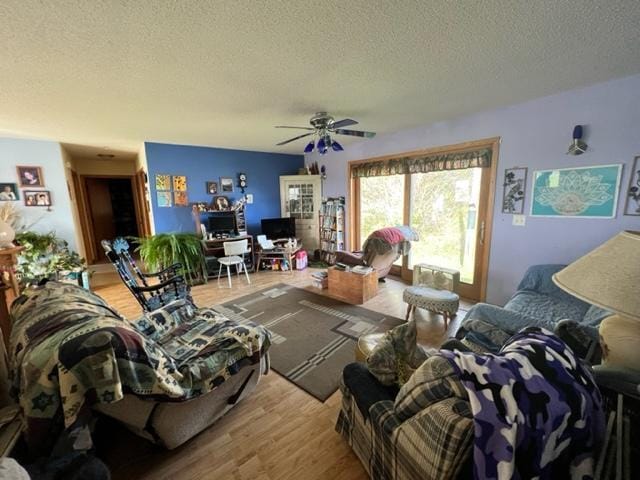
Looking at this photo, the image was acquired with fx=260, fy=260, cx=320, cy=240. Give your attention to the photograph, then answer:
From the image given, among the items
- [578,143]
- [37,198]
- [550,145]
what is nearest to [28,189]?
[37,198]

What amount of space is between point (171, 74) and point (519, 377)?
105 inches

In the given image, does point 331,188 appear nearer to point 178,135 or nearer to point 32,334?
point 178,135

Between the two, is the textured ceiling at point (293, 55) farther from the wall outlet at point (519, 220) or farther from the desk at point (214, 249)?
the desk at point (214, 249)

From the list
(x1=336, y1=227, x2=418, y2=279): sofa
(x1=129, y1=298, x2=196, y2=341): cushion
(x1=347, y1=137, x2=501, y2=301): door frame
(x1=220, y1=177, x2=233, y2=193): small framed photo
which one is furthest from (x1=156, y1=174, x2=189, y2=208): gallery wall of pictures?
(x1=347, y1=137, x2=501, y2=301): door frame

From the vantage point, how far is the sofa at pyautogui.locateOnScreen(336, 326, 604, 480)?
2.50 feet

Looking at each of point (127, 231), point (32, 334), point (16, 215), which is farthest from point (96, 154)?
point (32, 334)

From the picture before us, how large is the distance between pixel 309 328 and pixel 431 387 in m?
2.02

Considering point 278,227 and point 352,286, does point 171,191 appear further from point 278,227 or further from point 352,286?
point 352,286

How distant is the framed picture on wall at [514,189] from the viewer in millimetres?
2916

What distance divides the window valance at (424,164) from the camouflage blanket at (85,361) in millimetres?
3245

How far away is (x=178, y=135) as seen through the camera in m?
3.82

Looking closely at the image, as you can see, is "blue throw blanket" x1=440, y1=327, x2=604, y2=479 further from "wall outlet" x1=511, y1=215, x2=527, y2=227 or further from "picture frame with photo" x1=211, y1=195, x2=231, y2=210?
"picture frame with photo" x1=211, y1=195, x2=231, y2=210

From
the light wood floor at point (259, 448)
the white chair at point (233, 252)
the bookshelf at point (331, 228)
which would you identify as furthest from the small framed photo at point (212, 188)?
the light wood floor at point (259, 448)

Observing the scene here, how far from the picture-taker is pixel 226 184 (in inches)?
197
